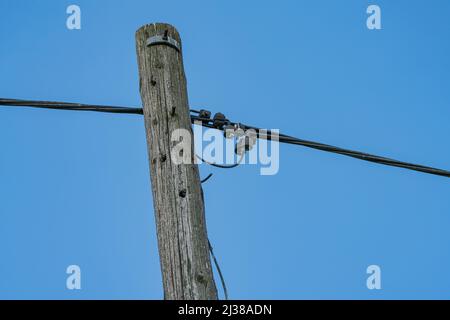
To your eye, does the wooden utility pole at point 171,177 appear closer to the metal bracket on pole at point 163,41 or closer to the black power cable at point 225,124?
the metal bracket on pole at point 163,41

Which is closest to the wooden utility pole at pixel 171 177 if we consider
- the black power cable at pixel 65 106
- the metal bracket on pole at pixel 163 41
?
the metal bracket on pole at pixel 163 41

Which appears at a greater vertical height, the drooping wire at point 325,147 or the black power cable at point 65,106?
the black power cable at point 65,106

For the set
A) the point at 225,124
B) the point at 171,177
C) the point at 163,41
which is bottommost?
the point at 171,177

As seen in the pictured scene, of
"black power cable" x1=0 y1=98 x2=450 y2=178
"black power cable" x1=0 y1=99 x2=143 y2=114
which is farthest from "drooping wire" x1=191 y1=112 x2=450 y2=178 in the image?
"black power cable" x1=0 y1=99 x2=143 y2=114

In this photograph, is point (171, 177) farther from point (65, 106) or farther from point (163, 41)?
point (65, 106)

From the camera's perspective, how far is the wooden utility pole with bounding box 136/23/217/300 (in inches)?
184

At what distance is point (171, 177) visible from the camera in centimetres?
495

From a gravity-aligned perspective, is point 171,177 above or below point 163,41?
below

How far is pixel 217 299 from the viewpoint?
4691 millimetres

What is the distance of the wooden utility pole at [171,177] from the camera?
15.3ft

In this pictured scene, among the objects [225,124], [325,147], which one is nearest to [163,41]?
[225,124]
